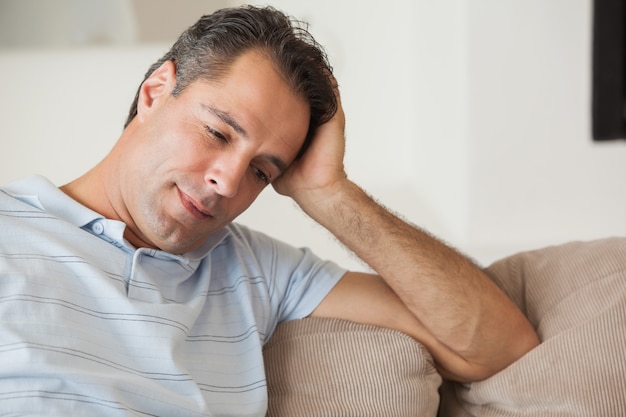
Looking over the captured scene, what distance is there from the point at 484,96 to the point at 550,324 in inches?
77.2

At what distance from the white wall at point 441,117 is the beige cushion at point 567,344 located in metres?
1.48

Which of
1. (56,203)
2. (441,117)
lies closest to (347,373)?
(56,203)

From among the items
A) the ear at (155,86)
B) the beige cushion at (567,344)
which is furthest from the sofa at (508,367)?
the ear at (155,86)

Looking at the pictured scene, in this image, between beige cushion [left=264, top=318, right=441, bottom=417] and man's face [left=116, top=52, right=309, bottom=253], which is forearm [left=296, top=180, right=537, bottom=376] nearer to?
beige cushion [left=264, top=318, right=441, bottom=417]

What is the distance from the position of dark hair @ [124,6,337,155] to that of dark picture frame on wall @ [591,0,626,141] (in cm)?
Result: 216

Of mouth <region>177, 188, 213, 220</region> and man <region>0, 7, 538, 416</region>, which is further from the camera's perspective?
mouth <region>177, 188, 213, 220</region>

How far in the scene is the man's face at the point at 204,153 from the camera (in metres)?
1.44

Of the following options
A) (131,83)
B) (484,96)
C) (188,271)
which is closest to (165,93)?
(188,271)

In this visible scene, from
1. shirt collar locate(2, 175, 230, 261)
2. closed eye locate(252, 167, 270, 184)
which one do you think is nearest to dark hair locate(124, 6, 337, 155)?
closed eye locate(252, 167, 270, 184)

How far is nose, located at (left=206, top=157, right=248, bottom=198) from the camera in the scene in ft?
4.67

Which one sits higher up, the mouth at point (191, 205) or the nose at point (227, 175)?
the nose at point (227, 175)

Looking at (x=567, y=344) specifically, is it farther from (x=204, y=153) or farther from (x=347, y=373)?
(x=204, y=153)

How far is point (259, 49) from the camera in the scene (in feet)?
4.98

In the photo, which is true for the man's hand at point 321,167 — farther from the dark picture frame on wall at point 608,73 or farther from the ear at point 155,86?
the dark picture frame on wall at point 608,73
